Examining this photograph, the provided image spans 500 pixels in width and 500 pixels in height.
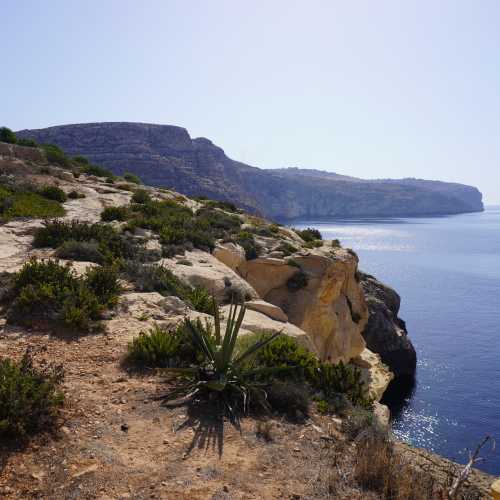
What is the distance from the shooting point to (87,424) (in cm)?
542

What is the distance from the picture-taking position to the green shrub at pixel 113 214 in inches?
692

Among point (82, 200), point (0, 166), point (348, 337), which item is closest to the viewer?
point (82, 200)

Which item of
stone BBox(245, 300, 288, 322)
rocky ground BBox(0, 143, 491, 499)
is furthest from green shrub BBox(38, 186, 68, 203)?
stone BBox(245, 300, 288, 322)

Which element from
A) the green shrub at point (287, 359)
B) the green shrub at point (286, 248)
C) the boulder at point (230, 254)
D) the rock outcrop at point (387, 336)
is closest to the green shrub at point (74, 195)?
Result: the boulder at point (230, 254)

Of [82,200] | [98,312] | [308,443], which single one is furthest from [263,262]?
[308,443]

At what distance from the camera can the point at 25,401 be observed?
505cm

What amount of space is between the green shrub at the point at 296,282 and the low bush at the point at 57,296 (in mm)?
11547

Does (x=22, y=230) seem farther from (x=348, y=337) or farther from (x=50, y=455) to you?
(x=348, y=337)

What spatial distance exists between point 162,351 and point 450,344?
3591cm

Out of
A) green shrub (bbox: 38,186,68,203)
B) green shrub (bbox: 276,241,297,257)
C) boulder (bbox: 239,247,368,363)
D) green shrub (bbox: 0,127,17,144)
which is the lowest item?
boulder (bbox: 239,247,368,363)

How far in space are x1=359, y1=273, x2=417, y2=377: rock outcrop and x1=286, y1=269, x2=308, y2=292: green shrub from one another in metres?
18.4

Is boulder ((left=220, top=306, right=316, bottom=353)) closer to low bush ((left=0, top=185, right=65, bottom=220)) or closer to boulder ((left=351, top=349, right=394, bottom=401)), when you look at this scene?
low bush ((left=0, top=185, right=65, bottom=220))

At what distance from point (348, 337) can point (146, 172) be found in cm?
8932

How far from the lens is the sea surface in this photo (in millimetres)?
23938
